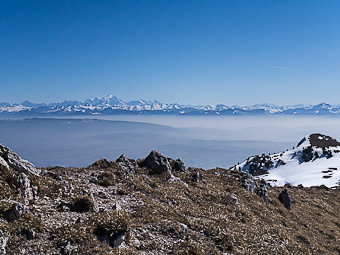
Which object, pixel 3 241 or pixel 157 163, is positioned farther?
pixel 157 163

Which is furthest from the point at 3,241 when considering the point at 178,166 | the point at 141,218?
the point at 178,166

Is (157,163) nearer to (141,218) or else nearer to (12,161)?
(141,218)

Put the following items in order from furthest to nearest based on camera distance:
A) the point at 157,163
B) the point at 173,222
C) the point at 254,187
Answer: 1. the point at 254,187
2. the point at 157,163
3. the point at 173,222

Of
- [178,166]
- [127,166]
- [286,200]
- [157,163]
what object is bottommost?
[286,200]

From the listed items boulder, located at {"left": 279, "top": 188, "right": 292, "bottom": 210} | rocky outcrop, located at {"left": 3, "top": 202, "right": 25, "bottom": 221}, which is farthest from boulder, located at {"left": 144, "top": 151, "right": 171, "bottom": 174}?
rocky outcrop, located at {"left": 3, "top": 202, "right": 25, "bottom": 221}

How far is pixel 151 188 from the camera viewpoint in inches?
834

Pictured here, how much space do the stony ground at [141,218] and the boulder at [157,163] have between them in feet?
0.77

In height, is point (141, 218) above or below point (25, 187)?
below

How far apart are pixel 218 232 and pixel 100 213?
7.58 m

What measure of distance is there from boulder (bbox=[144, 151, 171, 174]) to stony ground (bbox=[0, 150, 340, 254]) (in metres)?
0.23

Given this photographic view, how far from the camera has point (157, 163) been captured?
26953 millimetres

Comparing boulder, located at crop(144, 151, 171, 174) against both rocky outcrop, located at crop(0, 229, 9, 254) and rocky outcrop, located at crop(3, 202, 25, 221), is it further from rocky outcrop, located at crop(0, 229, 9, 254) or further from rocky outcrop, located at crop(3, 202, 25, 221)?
rocky outcrop, located at crop(0, 229, 9, 254)

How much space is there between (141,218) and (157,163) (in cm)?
1248

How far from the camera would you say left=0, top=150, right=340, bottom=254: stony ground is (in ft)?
35.9
